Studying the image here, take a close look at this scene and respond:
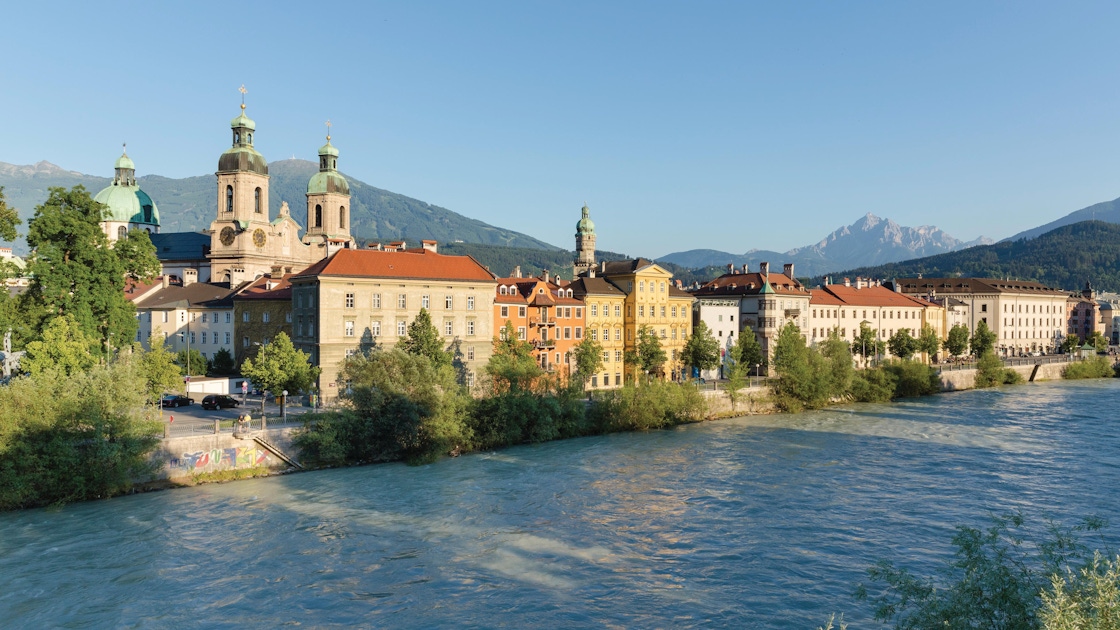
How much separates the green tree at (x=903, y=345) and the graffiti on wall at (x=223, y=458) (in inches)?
3223

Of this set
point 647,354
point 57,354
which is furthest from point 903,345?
point 57,354

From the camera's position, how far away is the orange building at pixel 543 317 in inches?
2680

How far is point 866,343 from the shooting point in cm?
10256

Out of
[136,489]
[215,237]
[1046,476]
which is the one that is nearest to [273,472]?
[136,489]

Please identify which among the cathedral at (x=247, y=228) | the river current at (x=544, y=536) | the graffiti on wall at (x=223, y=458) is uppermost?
the cathedral at (x=247, y=228)

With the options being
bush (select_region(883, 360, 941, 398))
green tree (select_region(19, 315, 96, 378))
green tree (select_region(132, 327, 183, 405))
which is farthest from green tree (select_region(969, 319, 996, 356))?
green tree (select_region(19, 315, 96, 378))

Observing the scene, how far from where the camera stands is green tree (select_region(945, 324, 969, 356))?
4286 inches

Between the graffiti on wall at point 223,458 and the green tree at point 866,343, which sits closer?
the graffiti on wall at point 223,458

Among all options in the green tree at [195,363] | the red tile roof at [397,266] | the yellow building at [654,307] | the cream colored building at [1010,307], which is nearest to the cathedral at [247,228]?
the green tree at [195,363]

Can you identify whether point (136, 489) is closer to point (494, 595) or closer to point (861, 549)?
point (494, 595)

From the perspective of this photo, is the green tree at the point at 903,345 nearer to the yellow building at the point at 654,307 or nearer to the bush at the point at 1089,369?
the bush at the point at 1089,369

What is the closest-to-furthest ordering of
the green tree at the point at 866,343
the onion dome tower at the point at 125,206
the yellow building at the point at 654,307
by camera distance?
the yellow building at the point at 654,307 → the green tree at the point at 866,343 → the onion dome tower at the point at 125,206

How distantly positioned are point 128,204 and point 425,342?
90023 millimetres

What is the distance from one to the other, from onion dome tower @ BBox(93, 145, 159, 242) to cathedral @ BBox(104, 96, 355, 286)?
13322 millimetres
